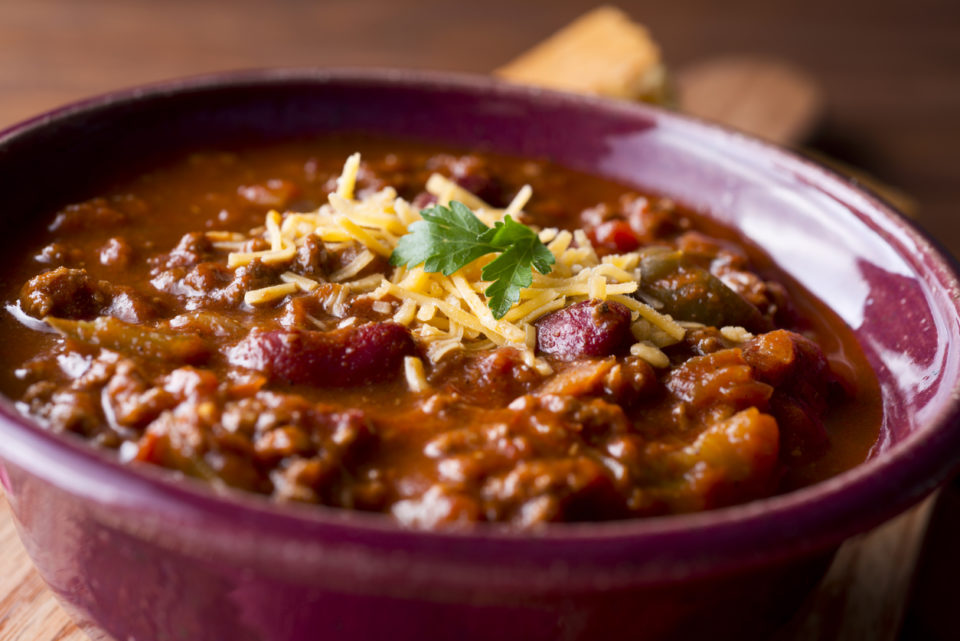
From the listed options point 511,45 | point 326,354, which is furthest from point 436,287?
point 511,45

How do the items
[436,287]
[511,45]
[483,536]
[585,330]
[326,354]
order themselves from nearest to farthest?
[483,536] → [326,354] → [585,330] → [436,287] → [511,45]

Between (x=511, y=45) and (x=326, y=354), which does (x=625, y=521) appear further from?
(x=511, y=45)

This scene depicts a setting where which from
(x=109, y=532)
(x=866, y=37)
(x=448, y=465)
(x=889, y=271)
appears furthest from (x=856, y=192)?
(x=866, y=37)

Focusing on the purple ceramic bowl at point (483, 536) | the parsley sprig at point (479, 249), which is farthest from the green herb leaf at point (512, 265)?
the purple ceramic bowl at point (483, 536)

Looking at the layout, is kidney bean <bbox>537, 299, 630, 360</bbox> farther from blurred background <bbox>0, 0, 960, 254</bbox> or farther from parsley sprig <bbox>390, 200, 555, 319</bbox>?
blurred background <bbox>0, 0, 960, 254</bbox>

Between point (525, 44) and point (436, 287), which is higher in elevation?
point (436, 287)

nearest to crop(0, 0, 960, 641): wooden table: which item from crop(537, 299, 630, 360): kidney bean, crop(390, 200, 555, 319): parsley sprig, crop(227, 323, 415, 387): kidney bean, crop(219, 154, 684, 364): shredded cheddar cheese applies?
crop(219, 154, 684, 364): shredded cheddar cheese

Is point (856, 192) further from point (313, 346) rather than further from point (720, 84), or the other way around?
point (720, 84)
